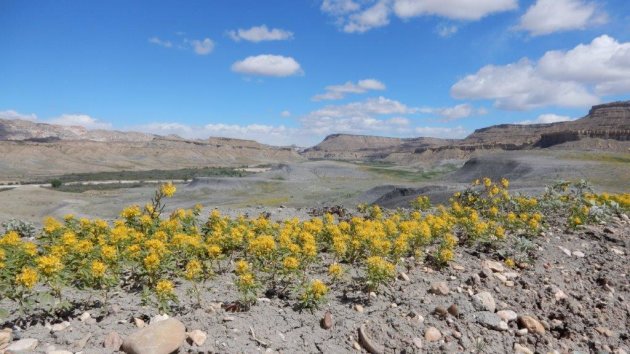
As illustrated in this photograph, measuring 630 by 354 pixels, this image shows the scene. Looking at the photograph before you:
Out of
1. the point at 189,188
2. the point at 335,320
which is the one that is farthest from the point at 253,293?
the point at 189,188

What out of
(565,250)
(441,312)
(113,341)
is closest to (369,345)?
(441,312)

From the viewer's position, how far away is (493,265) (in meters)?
7.69

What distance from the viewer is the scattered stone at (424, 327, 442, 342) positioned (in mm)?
5320

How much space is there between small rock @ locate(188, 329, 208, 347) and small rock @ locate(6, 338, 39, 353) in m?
1.49

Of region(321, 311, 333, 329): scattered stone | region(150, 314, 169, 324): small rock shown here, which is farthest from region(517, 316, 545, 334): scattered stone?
region(150, 314, 169, 324): small rock

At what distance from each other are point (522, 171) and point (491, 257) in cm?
4270

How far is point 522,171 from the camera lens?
46344mm

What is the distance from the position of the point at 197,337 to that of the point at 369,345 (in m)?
1.98

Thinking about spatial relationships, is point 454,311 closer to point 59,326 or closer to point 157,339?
point 157,339

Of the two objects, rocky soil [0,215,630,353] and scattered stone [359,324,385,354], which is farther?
scattered stone [359,324,385,354]

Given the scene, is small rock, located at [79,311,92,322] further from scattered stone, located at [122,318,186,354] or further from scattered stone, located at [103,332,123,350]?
scattered stone, located at [122,318,186,354]

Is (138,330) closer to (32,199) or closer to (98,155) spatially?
(32,199)

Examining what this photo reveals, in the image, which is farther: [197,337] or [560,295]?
[560,295]

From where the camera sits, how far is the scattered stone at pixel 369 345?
499 centimetres
